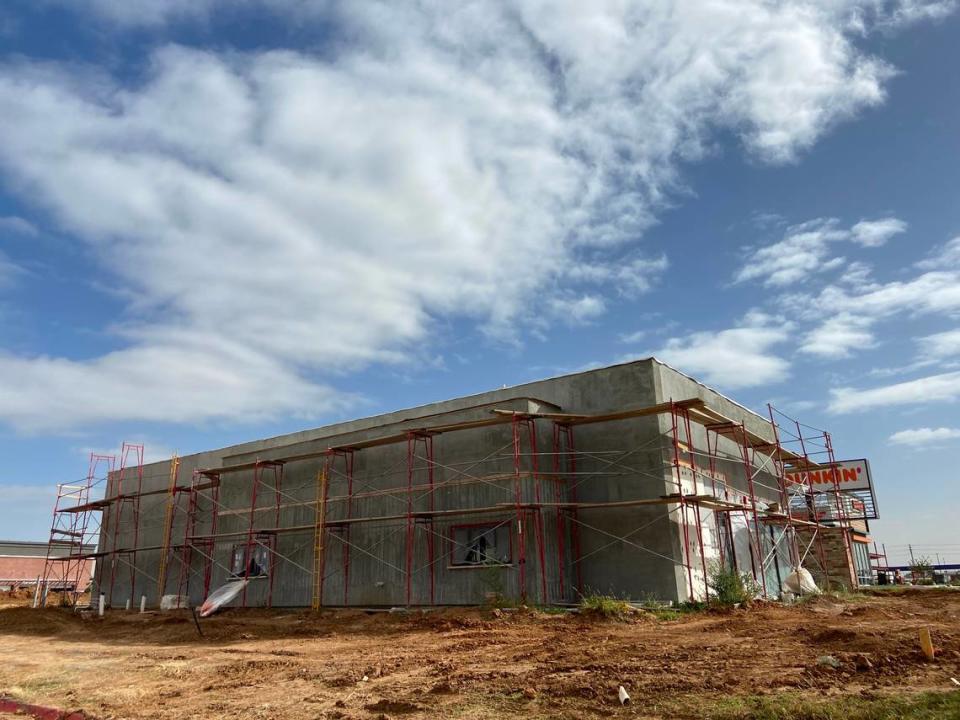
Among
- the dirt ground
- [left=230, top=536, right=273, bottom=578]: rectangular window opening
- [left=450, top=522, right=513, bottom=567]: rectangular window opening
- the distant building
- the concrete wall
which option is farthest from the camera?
the distant building

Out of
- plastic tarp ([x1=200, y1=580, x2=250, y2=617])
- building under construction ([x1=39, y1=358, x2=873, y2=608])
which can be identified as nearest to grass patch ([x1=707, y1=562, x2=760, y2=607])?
building under construction ([x1=39, y1=358, x2=873, y2=608])

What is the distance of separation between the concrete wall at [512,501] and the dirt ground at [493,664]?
178cm

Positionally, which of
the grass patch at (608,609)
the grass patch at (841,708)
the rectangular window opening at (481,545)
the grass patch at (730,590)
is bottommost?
the grass patch at (841,708)

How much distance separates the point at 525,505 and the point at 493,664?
6.14 meters

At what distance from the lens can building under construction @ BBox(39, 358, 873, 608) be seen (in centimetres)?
1716

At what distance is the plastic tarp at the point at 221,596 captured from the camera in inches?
861

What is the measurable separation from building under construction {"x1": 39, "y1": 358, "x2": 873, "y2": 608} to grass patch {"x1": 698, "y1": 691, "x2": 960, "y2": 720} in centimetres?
900

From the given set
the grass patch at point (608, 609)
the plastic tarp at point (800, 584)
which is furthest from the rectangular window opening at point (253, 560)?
the plastic tarp at point (800, 584)

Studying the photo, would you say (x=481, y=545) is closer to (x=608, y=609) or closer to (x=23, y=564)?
(x=608, y=609)

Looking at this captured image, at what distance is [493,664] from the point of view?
33.9ft

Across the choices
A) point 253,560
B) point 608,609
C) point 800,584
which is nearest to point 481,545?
point 608,609

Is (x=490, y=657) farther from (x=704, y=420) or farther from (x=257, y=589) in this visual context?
(x=257, y=589)

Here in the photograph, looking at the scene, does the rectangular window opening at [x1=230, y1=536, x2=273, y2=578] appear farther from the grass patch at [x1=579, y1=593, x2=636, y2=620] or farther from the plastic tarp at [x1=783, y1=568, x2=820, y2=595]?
the plastic tarp at [x1=783, y1=568, x2=820, y2=595]

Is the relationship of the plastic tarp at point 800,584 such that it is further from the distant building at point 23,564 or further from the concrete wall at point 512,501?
the distant building at point 23,564
